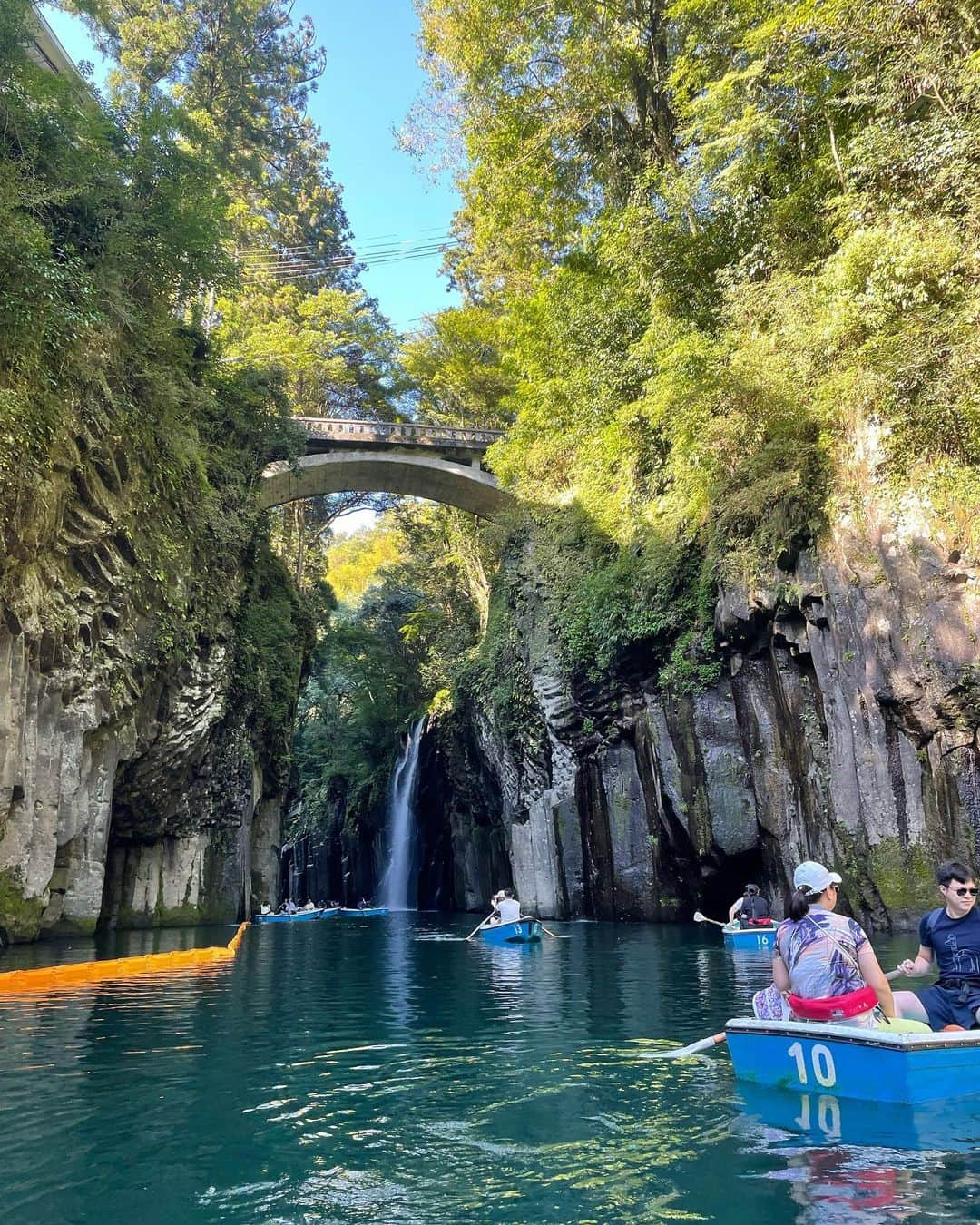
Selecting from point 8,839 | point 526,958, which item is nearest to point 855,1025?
point 526,958

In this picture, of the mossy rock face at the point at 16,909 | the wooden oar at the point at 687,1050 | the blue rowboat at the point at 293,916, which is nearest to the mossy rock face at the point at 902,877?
the wooden oar at the point at 687,1050

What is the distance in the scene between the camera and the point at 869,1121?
15.1ft

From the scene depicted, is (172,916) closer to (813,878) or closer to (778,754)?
(778,754)

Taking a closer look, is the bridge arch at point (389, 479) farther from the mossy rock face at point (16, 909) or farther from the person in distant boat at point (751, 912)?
the person in distant boat at point (751, 912)

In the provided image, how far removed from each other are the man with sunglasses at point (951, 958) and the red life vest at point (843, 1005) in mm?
398

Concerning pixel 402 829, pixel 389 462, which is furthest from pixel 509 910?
pixel 402 829

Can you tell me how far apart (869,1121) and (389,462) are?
94.7 ft

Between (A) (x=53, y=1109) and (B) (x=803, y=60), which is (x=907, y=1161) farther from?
(B) (x=803, y=60)

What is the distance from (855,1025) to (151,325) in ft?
65.5

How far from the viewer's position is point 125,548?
1852cm

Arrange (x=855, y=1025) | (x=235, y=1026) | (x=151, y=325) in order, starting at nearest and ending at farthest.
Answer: (x=855, y=1025) → (x=235, y=1026) → (x=151, y=325)

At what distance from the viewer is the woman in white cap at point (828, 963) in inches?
199

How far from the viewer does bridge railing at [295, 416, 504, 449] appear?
101 feet

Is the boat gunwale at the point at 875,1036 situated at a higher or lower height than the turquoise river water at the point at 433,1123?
higher
